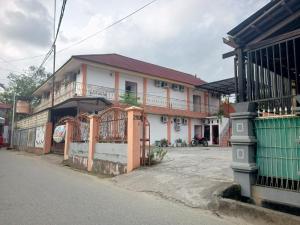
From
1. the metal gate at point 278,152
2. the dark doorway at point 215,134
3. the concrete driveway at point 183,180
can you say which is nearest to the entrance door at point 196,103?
the dark doorway at point 215,134

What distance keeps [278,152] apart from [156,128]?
56.3ft

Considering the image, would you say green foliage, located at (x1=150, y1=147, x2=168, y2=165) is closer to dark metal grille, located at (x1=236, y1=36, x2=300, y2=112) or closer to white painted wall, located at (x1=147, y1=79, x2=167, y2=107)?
dark metal grille, located at (x1=236, y1=36, x2=300, y2=112)

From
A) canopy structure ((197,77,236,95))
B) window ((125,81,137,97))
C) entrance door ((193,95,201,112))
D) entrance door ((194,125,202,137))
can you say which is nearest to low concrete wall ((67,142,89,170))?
window ((125,81,137,97))

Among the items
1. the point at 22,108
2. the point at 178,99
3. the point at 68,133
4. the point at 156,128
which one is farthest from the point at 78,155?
the point at 22,108

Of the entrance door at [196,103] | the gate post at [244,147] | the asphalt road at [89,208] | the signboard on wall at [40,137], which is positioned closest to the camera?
the asphalt road at [89,208]

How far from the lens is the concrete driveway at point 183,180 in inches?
208

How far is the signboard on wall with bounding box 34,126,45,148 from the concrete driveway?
1247 cm

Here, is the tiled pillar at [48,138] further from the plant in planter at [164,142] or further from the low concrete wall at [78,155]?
the plant in planter at [164,142]

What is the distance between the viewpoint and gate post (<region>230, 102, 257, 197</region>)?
16.6 feet

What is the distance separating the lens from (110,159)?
918cm

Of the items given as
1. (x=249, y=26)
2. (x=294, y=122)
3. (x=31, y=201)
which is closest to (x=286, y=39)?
(x=249, y=26)

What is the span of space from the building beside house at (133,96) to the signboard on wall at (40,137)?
1.32ft

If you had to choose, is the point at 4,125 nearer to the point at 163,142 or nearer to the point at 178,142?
the point at 163,142

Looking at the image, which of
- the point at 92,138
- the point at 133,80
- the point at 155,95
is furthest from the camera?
the point at 155,95
